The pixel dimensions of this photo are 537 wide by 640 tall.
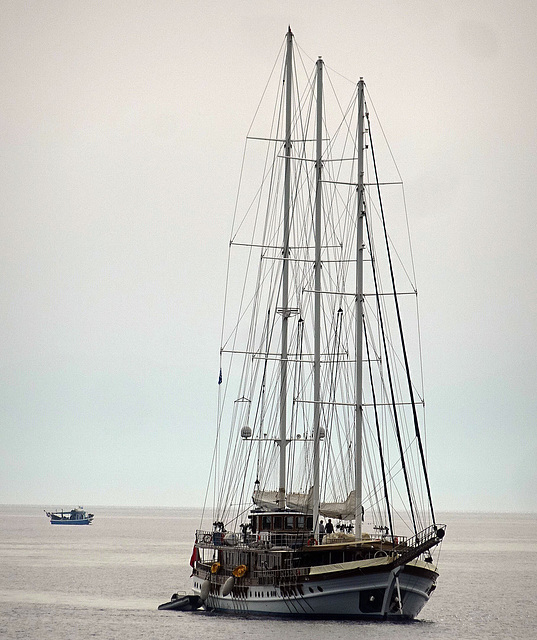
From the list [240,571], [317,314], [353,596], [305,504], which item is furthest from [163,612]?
[317,314]

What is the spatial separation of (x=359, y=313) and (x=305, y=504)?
13.7m

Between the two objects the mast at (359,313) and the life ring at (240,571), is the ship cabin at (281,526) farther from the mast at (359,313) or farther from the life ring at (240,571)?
the mast at (359,313)

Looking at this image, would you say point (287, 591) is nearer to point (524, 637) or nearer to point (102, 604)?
point (524, 637)

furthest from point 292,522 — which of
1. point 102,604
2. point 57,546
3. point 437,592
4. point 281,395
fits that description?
point 57,546

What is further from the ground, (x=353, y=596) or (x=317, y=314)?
(x=317, y=314)

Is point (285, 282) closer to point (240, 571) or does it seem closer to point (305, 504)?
point (305, 504)

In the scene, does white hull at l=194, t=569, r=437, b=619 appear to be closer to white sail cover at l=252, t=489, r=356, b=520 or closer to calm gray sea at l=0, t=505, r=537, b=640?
calm gray sea at l=0, t=505, r=537, b=640

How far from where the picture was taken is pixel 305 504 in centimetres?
7794

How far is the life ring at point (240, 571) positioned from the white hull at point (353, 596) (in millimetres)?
1856

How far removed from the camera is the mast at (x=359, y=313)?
70.9 m

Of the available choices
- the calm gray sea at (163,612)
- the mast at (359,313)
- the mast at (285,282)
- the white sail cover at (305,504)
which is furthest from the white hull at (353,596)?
the mast at (285,282)

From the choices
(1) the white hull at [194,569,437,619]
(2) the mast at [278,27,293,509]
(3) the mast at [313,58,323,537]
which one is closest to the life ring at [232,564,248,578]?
(1) the white hull at [194,569,437,619]

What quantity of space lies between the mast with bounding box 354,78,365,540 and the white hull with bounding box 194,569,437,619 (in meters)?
3.96

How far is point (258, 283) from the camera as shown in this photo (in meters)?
84.5
